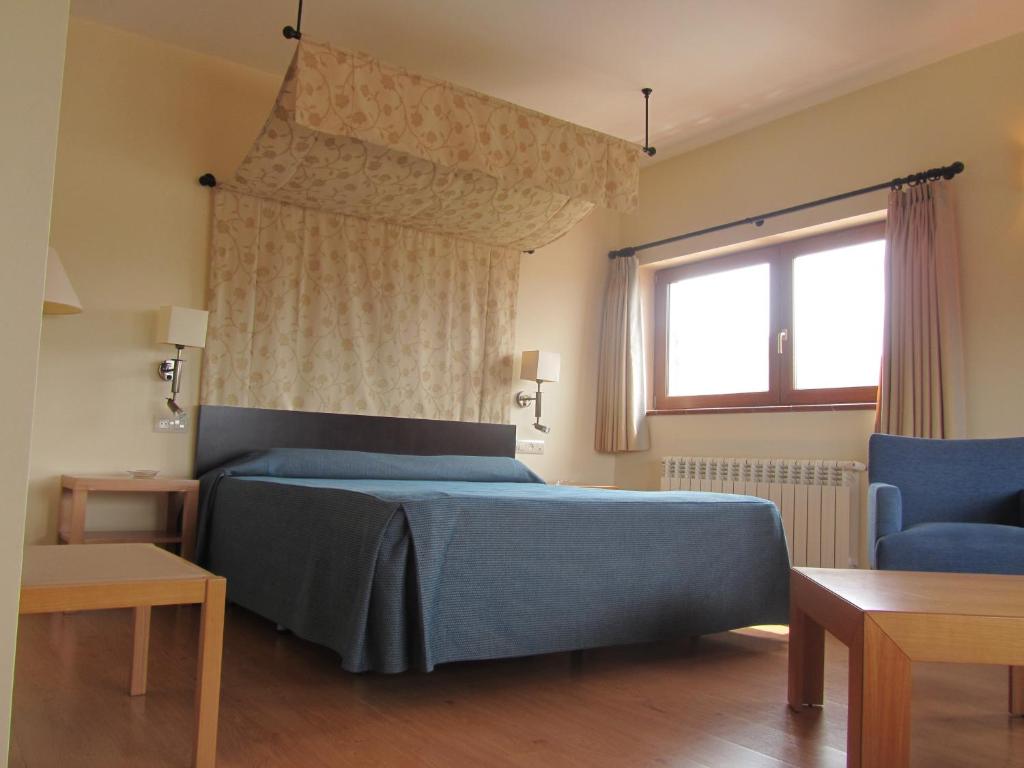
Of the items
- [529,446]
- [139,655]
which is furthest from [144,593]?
[529,446]

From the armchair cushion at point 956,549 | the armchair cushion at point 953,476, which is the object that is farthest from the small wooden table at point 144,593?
the armchair cushion at point 953,476

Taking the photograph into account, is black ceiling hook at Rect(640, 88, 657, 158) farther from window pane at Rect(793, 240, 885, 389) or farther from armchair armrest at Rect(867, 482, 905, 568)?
armchair armrest at Rect(867, 482, 905, 568)

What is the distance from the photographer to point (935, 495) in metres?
3.20

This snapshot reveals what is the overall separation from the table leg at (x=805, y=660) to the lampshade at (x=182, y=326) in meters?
2.68

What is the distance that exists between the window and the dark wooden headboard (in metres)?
1.24

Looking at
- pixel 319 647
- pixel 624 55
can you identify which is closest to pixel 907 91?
pixel 624 55

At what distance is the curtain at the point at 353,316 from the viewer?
3.91 m

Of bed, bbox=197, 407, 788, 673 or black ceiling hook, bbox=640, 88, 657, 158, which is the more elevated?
black ceiling hook, bbox=640, 88, 657, 158

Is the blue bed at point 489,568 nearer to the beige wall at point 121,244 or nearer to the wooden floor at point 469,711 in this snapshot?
the wooden floor at point 469,711

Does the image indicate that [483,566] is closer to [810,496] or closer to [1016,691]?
[1016,691]

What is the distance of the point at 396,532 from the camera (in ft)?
6.80

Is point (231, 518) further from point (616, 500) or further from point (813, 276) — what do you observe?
point (813, 276)

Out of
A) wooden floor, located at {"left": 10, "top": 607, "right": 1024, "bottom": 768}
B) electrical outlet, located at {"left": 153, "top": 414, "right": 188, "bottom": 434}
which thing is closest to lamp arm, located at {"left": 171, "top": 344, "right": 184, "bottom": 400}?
electrical outlet, located at {"left": 153, "top": 414, "right": 188, "bottom": 434}

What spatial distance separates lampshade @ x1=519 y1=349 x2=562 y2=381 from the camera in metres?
→ 4.68
